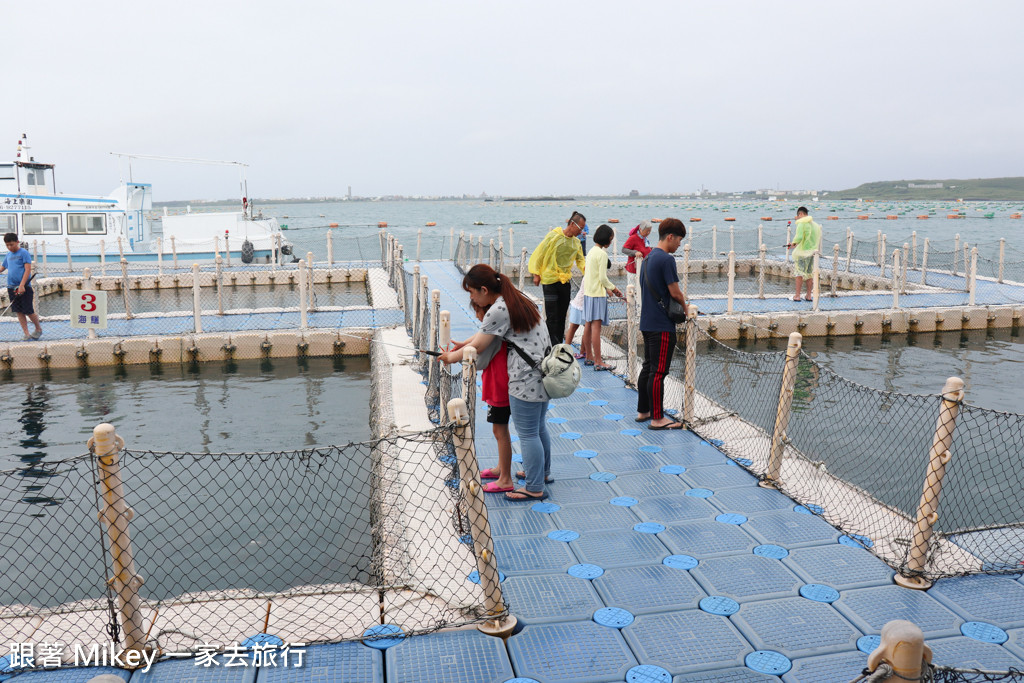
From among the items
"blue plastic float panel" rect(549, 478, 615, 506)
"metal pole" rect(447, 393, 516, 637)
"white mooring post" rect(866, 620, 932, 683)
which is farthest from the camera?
"blue plastic float panel" rect(549, 478, 615, 506)

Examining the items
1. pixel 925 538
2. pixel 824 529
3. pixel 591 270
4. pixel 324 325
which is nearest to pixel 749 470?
pixel 824 529

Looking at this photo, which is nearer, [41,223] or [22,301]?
[22,301]

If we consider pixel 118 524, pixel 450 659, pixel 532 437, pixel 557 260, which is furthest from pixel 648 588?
pixel 557 260

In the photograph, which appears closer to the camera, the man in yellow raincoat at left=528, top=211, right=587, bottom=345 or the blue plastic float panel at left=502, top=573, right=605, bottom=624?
the blue plastic float panel at left=502, top=573, right=605, bottom=624

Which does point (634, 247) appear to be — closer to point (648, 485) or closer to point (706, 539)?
point (648, 485)

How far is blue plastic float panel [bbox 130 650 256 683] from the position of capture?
11.1 feet

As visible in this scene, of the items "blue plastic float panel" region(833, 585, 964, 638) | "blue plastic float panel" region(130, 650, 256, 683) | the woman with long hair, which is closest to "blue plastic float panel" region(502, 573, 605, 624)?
the woman with long hair

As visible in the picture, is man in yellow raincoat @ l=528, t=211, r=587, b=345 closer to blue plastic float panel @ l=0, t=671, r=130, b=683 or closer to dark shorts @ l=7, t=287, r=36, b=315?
blue plastic float panel @ l=0, t=671, r=130, b=683

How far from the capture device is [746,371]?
1265 cm

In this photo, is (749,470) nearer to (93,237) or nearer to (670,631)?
(670,631)

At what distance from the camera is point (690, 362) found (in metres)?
6.91

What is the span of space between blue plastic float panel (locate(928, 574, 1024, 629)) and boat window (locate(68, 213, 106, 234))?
89.1ft

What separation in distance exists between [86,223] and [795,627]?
2702 cm

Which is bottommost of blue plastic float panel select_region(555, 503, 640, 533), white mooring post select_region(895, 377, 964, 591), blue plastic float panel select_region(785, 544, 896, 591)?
blue plastic float panel select_region(785, 544, 896, 591)
